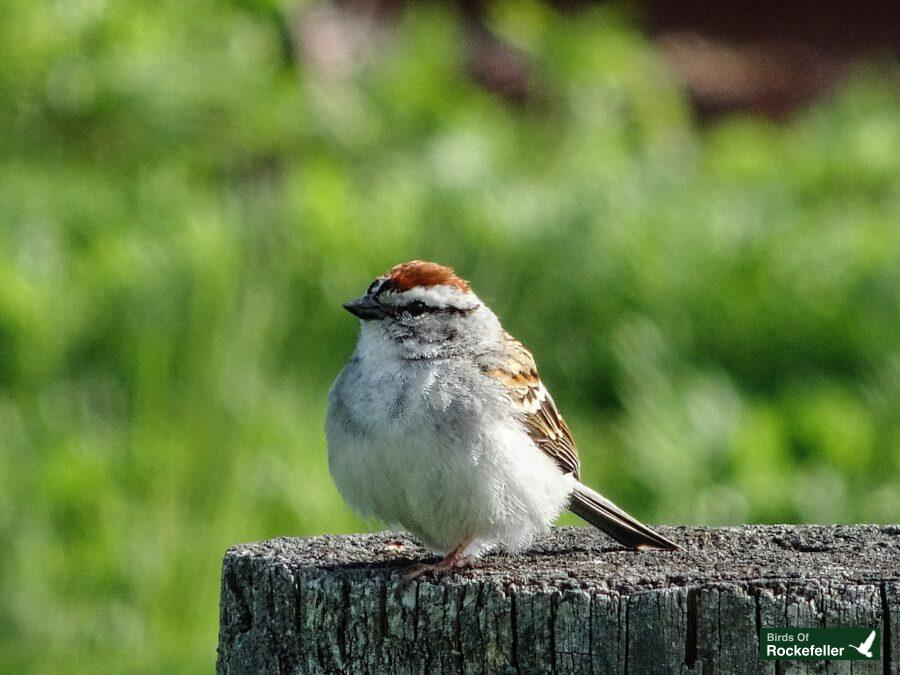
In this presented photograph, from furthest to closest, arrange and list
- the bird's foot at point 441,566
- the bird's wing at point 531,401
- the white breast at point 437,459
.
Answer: the bird's wing at point 531,401
the white breast at point 437,459
the bird's foot at point 441,566

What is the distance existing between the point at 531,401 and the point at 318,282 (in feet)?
13.0

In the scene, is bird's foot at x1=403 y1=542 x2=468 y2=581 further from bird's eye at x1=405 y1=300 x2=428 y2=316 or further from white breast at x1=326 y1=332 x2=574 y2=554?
bird's eye at x1=405 y1=300 x2=428 y2=316

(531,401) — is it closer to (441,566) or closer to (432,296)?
(432,296)

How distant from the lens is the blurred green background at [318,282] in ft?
21.6

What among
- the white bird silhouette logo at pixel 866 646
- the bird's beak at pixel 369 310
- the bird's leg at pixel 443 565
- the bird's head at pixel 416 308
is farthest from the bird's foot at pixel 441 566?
the white bird silhouette logo at pixel 866 646

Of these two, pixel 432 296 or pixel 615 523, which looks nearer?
pixel 615 523

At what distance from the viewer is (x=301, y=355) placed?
7.52m

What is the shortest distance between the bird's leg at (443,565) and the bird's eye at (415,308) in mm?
650

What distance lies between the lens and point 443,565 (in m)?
3.29

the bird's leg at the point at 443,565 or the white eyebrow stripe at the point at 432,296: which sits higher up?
the white eyebrow stripe at the point at 432,296

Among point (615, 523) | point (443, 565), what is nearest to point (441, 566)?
point (443, 565)

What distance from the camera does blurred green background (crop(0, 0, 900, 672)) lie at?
6.59 m

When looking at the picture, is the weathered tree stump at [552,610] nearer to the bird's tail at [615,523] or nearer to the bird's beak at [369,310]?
the bird's tail at [615,523]

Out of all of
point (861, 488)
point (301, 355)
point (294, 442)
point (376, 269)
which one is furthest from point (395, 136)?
point (861, 488)
